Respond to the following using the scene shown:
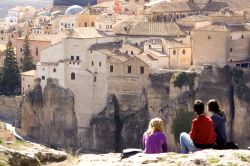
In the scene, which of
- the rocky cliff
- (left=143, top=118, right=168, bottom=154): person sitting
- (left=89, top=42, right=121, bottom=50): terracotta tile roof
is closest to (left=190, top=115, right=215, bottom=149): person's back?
(left=143, top=118, right=168, bottom=154): person sitting

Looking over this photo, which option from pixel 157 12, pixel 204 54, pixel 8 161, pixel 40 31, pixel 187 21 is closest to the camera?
pixel 8 161

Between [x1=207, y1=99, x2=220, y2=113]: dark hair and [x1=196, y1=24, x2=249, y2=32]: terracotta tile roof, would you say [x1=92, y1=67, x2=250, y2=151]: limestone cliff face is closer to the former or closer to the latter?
[x1=196, y1=24, x2=249, y2=32]: terracotta tile roof

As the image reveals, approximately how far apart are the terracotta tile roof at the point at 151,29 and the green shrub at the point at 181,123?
25.2 ft

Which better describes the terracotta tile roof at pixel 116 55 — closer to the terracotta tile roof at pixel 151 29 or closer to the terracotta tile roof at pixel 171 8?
the terracotta tile roof at pixel 151 29

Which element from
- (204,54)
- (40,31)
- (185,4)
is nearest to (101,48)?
(204,54)

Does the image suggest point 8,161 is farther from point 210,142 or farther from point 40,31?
point 40,31

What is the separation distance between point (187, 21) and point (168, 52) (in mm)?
5821

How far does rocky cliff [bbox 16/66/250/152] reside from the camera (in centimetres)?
4344

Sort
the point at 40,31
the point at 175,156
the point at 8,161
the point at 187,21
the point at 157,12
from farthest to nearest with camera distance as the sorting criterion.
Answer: the point at 40,31 → the point at 157,12 → the point at 187,21 → the point at 8,161 → the point at 175,156

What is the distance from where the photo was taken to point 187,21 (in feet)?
171

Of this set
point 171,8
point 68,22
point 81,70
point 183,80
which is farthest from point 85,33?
point 68,22

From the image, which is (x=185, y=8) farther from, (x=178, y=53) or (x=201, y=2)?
(x=178, y=53)

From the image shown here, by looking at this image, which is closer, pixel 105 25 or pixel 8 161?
pixel 8 161

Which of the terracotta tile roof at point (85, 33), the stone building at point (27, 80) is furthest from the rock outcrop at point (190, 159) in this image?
the stone building at point (27, 80)
